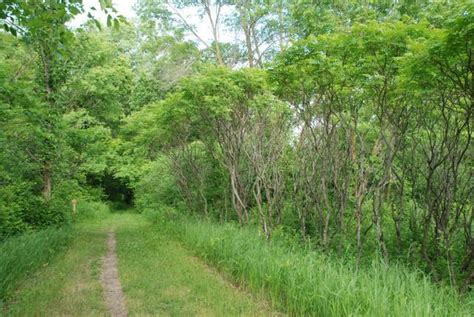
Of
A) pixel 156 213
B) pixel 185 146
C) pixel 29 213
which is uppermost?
pixel 185 146

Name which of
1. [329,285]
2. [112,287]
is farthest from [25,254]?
[329,285]

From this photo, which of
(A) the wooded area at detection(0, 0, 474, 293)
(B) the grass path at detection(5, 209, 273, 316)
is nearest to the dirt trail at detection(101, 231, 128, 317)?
(B) the grass path at detection(5, 209, 273, 316)

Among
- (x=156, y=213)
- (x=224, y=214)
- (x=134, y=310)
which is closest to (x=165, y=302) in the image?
(x=134, y=310)

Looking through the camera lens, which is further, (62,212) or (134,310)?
(62,212)

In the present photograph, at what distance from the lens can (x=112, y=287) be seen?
247 inches

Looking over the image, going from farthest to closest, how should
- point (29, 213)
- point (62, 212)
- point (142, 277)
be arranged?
1. point (62, 212)
2. point (29, 213)
3. point (142, 277)

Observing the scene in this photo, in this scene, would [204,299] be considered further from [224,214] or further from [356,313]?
[224,214]

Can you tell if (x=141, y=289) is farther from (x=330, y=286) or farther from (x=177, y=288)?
(x=330, y=286)

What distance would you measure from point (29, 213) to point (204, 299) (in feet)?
29.3

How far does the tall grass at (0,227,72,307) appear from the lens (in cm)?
601

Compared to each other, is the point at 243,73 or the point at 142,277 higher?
the point at 243,73

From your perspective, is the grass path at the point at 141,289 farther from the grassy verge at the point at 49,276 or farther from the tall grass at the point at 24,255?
the tall grass at the point at 24,255

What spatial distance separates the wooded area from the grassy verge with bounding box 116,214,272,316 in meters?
2.44

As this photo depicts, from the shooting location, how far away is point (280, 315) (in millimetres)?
4719
